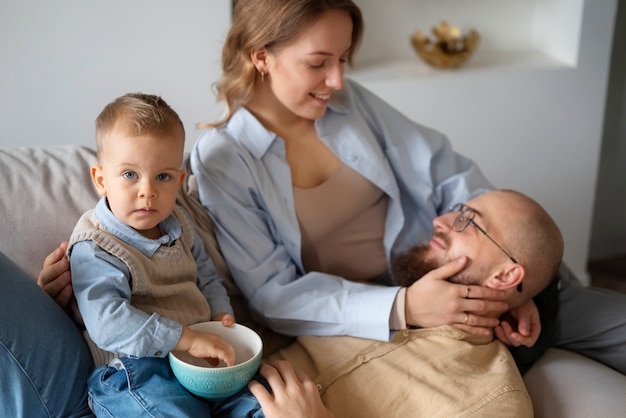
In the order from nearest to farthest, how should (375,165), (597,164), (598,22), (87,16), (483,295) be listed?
(483,295)
(375,165)
(87,16)
(598,22)
(597,164)

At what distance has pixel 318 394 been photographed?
4.72 ft

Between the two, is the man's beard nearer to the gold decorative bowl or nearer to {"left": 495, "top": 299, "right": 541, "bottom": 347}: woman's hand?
{"left": 495, "top": 299, "right": 541, "bottom": 347}: woman's hand

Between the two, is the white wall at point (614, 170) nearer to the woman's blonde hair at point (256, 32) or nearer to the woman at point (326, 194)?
the woman at point (326, 194)

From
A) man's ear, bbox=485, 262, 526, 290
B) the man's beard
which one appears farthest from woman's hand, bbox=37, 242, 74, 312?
man's ear, bbox=485, 262, 526, 290

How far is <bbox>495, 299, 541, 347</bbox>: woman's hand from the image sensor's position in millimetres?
1642

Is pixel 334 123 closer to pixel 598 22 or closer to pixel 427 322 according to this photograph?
pixel 427 322

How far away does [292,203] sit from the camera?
1733 mm

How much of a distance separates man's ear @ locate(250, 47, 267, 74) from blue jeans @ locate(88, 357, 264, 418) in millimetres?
713

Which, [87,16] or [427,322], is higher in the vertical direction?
[87,16]

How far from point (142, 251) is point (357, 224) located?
66 centimetres

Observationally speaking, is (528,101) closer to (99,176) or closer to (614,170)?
(614,170)

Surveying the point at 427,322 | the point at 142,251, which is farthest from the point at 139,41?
the point at 427,322

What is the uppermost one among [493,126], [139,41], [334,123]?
[139,41]

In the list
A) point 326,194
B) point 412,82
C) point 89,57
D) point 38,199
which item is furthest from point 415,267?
point 89,57
